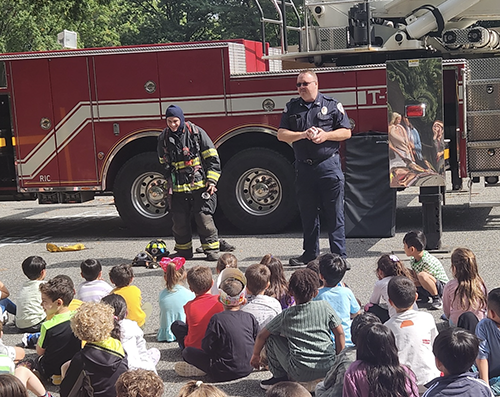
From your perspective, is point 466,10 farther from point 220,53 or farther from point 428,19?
point 220,53

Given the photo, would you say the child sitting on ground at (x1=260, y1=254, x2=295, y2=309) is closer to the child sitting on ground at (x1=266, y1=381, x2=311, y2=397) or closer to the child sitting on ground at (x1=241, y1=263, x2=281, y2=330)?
the child sitting on ground at (x1=241, y1=263, x2=281, y2=330)

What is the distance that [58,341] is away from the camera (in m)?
5.18

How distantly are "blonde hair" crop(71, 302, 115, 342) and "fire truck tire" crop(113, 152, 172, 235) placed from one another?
21.2 feet

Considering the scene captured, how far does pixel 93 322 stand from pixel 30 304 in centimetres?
230

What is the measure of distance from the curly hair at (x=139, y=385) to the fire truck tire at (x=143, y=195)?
7505 millimetres

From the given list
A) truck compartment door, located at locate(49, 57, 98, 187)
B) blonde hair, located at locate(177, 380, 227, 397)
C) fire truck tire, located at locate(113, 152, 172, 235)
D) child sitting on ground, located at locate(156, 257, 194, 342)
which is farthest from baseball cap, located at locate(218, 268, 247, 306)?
truck compartment door, located at locate(49, 57, 98, 187)

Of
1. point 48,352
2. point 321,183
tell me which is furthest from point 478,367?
point 321,183

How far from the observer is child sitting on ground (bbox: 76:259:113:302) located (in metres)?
6.23

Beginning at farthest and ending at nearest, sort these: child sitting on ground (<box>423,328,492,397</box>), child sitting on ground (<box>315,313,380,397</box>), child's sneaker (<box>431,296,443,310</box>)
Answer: child's sneaker (<box>431,296,443,310</box>) < child sitting on ground (<box>315,313,380,397</box>) < child sitting on ground (<box>423,328,492,397</box>)

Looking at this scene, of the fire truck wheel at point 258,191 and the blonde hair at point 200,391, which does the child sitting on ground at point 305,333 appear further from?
the fire truck wheel at point 258,191

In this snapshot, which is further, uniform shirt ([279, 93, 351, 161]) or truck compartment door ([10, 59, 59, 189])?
truck compartment door ([10, 59, 59, 189])

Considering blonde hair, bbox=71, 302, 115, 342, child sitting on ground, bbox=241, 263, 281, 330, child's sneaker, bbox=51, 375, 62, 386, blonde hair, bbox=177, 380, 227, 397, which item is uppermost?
blonde hair, bbox=177, 380, 227, 397

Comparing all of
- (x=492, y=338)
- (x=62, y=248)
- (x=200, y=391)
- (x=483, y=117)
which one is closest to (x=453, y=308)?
(x=492, y=338)

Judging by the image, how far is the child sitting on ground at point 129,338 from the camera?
488 cm
